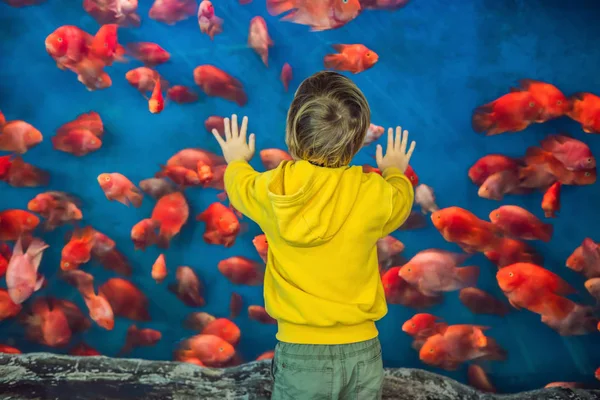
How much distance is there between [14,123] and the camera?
3.26m

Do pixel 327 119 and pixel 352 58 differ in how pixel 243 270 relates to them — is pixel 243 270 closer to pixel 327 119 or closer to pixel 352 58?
pixel 352 58

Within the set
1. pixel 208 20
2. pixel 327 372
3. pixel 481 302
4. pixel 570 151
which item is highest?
pixel 208 20

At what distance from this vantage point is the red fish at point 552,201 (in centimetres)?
303

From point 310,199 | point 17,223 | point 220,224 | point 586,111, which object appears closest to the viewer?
point 310,199

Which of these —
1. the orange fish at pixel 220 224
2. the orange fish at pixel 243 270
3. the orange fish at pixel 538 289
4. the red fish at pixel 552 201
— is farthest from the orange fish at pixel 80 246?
the red fish at pixel 552 201

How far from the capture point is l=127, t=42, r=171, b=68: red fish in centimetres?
314

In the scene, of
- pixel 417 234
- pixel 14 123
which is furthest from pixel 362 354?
pixel 14 123

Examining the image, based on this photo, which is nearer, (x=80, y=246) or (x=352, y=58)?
(x=352, y=58)

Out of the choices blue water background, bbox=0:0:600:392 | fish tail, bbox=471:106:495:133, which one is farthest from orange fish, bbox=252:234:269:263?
fish tail, bbox=471:106:495:133

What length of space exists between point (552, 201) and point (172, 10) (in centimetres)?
214

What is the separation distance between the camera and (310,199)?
1796 millimetres

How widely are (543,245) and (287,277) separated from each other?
1734mm

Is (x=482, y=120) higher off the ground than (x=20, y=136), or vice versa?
(x=20, y=136)

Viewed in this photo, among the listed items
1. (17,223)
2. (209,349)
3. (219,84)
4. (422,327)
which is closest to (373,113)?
(219,84)
